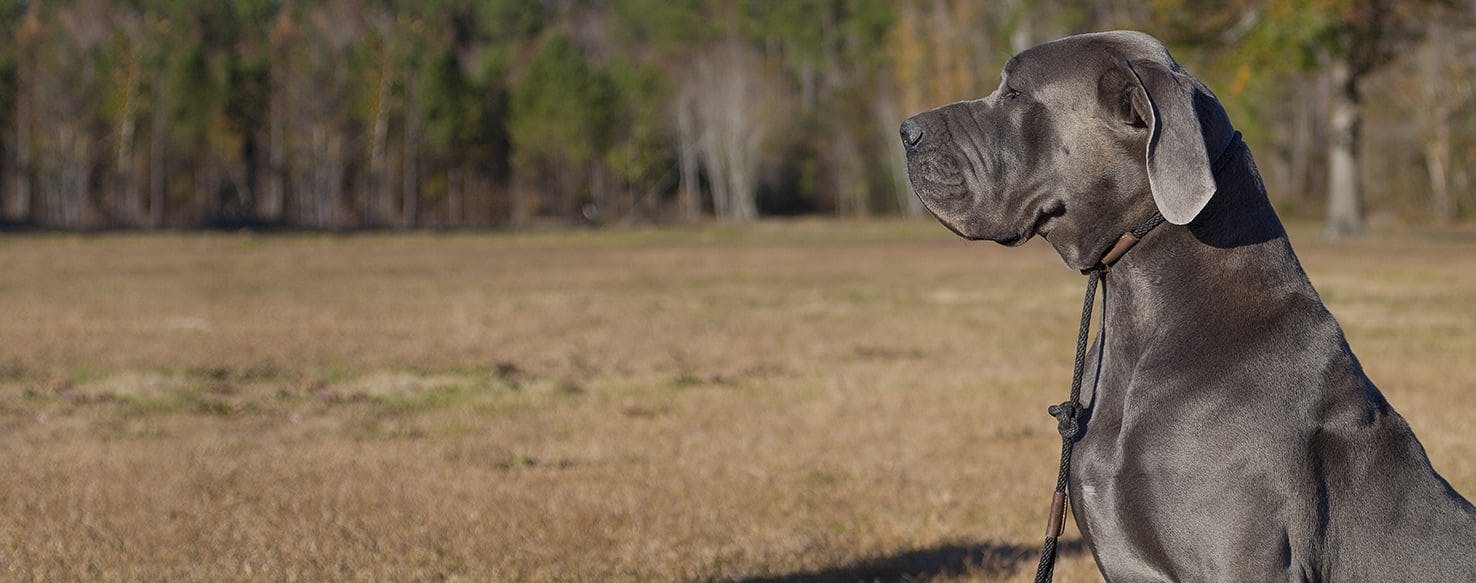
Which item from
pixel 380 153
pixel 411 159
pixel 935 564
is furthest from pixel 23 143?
pixel 935 564

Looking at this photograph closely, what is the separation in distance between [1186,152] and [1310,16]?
29.9 metres

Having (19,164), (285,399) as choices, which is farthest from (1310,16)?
(19,164)

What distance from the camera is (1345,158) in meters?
36.8

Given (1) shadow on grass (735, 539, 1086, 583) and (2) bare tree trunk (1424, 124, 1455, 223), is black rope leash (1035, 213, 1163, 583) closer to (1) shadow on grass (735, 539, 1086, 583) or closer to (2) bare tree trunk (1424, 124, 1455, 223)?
(1) shadow on grass (735, 539, 1086, 583)

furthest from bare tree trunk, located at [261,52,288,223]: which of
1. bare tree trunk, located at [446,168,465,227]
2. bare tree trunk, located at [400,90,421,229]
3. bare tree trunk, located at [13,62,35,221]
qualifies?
bare tree trunk, located at [13,62,35,221]

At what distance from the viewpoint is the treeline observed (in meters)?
47.0

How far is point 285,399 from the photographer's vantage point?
10.9 meters

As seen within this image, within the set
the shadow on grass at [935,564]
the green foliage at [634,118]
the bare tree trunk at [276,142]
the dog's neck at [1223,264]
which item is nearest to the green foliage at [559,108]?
the green foliage at [634,118]

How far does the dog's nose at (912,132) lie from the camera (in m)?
3.56

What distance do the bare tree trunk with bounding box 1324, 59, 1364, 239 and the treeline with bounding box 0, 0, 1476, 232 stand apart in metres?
0.08

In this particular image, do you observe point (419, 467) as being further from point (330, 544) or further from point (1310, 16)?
point (1310, 16)

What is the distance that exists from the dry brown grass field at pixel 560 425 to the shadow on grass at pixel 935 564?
0.8 inches

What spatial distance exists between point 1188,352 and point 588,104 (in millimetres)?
66871

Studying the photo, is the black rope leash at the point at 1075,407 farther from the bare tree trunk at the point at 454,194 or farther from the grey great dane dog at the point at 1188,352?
the bare tree trunk at the point at 454,194
